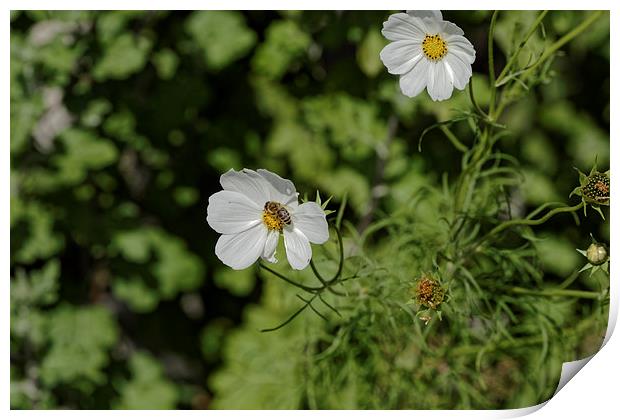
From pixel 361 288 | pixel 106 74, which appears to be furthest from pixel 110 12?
pixel 361 288

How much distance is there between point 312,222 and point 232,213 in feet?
0.31

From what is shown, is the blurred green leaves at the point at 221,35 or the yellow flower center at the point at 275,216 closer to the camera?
the yellow flower center at the point at 275,216

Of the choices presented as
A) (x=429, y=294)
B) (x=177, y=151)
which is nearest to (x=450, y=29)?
(x=429, y=294)

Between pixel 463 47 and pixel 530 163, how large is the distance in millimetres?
722

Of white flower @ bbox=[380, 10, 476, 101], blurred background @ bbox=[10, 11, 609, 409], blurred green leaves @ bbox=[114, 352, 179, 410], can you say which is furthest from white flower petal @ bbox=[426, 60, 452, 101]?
blurred green leaves @ bbox=[114, 352, 179, 410]

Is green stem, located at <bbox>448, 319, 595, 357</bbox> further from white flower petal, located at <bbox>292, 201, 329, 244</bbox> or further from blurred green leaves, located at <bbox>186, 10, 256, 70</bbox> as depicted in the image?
blurred green leaves, located at <bbox>186, 10, 256, 70</bbox>

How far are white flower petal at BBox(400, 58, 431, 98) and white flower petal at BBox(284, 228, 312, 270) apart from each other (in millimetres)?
201

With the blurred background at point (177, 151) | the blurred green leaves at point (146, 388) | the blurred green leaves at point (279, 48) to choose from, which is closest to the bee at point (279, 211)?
the blurred background at point (177, 151)

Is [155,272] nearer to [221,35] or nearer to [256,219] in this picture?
[221,35]

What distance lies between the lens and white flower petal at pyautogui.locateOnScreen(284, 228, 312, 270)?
73 centimetres

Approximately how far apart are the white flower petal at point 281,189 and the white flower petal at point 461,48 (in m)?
0.23

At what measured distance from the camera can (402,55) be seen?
0.81 metres

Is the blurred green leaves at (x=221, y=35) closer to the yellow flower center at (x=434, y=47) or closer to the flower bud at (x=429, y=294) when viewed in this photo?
the yellow flower center at (x=434, y=47)

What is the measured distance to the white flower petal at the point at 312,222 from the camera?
71 cm
